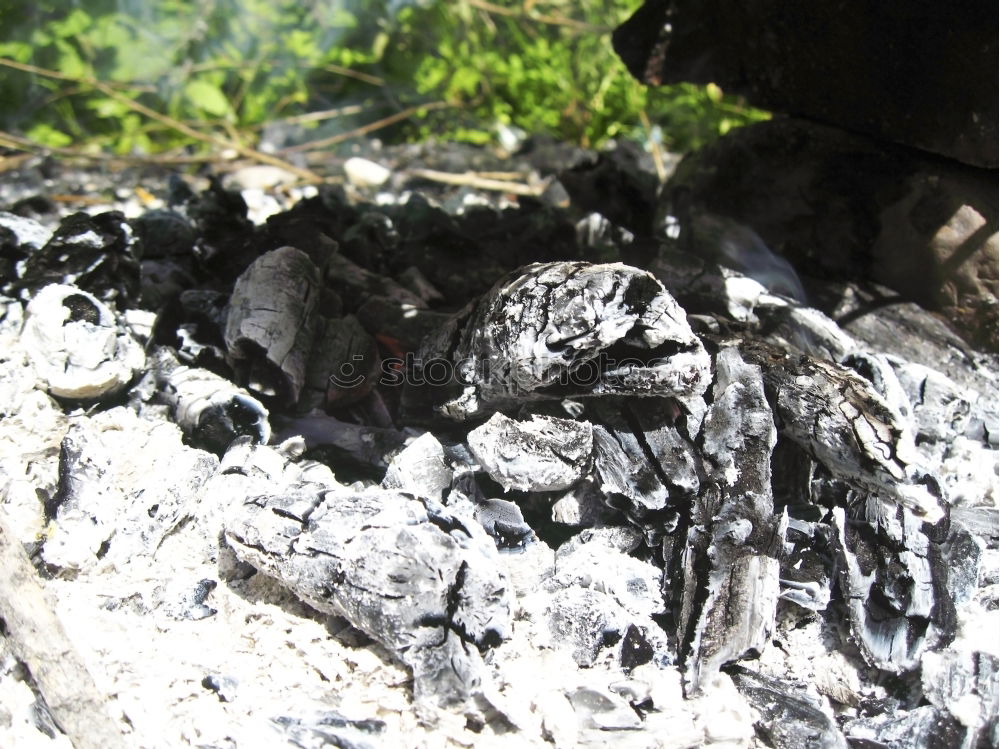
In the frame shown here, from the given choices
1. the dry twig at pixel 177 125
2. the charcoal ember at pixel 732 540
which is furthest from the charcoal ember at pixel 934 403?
the dry twig at pixel 177 125

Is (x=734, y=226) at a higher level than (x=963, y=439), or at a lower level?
higher

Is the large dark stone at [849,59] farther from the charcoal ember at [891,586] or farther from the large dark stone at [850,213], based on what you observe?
the charcoal ember at [891,586]

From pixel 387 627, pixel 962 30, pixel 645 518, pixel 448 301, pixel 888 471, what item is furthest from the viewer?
pixel 448 301

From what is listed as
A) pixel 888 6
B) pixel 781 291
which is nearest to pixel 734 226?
pixel 781 291

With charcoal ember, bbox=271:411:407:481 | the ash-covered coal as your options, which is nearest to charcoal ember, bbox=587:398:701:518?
the ash-covered coal

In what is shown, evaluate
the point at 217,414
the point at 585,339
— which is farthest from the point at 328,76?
the point at 585,339

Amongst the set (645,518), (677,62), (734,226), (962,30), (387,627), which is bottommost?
(387,627)

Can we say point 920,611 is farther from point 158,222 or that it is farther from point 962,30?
point 158,222

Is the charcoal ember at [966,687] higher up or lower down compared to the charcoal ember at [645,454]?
lower down
